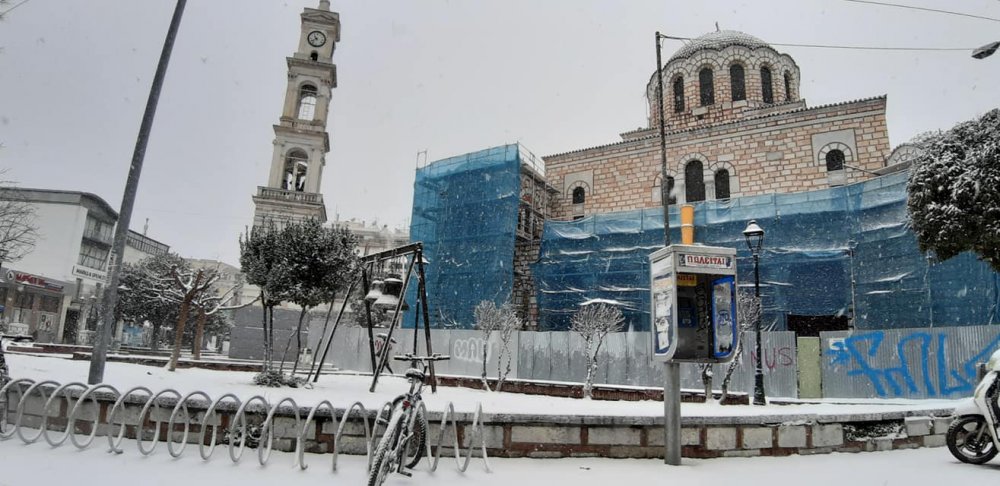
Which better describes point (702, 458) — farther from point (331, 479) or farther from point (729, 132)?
point (729, 132)

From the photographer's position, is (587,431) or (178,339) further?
(178,339)

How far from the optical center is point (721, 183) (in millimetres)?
22812

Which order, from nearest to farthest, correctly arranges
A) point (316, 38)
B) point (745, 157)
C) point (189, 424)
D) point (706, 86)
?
point (189, 424) → point (745, 157) → point (706, 86) → point (316, 38)

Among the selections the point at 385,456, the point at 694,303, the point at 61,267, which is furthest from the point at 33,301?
the point at 694,303

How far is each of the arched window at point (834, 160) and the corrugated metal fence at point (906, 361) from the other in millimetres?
10498

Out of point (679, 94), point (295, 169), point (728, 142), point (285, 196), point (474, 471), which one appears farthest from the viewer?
point (295, 169)

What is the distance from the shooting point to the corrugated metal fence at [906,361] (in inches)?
435

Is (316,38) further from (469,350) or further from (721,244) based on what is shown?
(721,244)

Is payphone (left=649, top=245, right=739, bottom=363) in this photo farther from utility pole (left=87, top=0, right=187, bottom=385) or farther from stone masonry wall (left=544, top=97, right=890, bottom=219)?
stone masonry wall (left=544, top=97, right=890, bottom=219)

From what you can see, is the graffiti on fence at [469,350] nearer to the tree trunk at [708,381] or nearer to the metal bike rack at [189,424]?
the tree trunk at [708,381]

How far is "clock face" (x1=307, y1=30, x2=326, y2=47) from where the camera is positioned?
3027cm

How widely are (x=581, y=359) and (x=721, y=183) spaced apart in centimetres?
1161

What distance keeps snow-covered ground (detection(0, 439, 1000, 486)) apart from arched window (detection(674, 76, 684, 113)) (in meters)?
23.7

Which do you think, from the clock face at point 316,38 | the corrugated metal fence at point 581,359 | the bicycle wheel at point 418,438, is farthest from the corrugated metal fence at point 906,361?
the clock face at point 316,38
